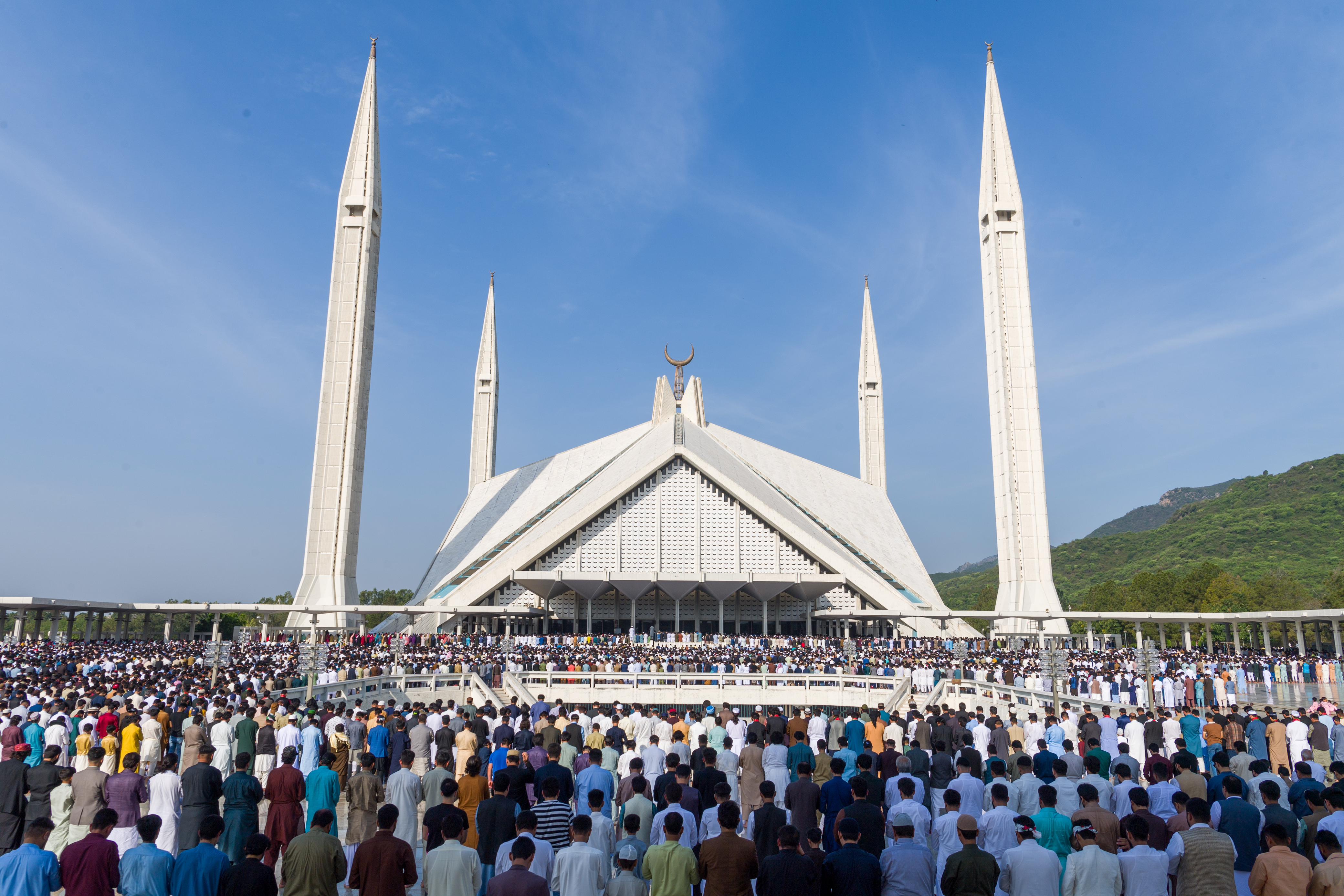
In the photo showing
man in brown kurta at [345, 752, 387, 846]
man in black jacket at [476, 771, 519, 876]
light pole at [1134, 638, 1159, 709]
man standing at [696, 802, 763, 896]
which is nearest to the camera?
man standing at [696, 802, 763, 896]

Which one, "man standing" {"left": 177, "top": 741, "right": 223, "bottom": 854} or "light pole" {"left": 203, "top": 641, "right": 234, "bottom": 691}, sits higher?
"light pole" {"left": 203, "top": 641, "right": 234, "bottom": 691}

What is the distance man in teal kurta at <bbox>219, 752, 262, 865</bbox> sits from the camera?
612 centimetres

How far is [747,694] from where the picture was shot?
20.2 metres

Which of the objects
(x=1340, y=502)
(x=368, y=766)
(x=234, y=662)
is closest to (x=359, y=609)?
(x=234, y=662)

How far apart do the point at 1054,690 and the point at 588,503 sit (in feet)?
83.3

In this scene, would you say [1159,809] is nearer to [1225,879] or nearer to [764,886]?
[1225,879]

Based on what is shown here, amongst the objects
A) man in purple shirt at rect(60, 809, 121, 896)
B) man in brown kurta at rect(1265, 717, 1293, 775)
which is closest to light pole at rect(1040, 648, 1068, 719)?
man in brown kurta at rect(1265, 717, 1293, 775)

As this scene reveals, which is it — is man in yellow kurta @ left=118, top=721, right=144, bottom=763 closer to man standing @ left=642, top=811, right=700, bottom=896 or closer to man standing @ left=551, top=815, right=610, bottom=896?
man standing @ left=551, top=815, right=610, bottom=896

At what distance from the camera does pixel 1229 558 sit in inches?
2753

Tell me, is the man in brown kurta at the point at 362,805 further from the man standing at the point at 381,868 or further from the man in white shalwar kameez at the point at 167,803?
the man standing at the point at 381,868

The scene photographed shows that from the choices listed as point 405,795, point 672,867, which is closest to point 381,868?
point 672,867

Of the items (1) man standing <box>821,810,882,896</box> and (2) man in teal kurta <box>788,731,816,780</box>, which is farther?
(2) man in teal kurta <box>788,731,816,780</box>

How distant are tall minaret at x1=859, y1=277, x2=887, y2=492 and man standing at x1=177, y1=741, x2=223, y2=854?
2068 inches

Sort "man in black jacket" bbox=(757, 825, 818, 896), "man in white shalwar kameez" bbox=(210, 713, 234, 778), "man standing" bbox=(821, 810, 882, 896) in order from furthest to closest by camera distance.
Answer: "man in white shalwar kameez" bbox=(210, 713, 234, 778), "man standing" bbox=(821, 810, 882, 896), "man in black jacket" bbox=(757, 825, 818, 896)
